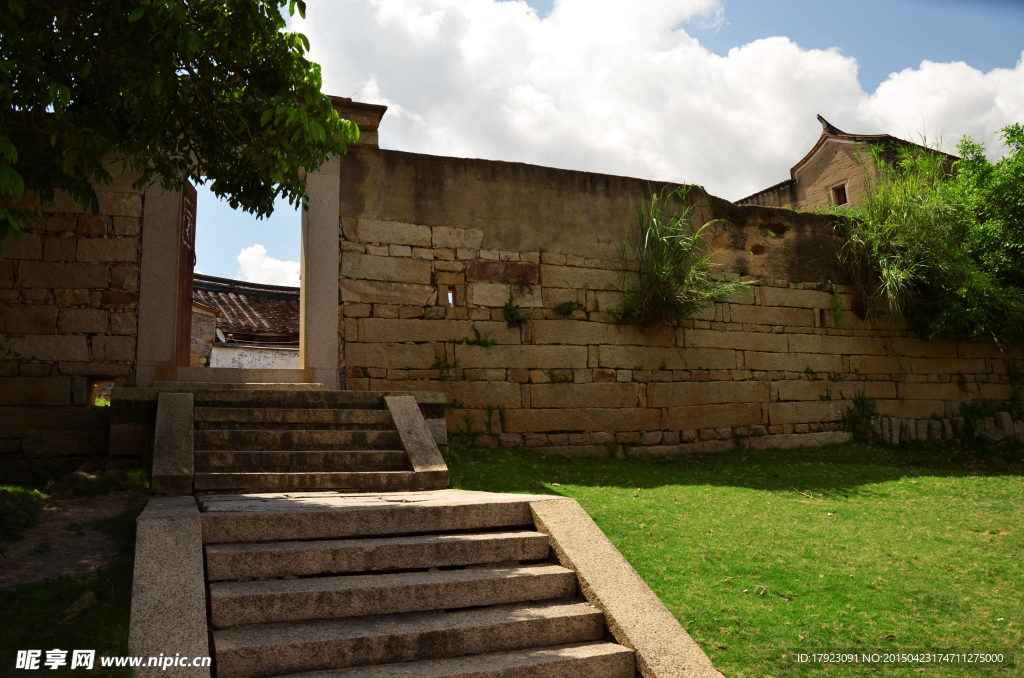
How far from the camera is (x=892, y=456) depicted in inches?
320

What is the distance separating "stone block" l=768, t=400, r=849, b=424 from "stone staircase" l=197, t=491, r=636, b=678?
5.26 metres

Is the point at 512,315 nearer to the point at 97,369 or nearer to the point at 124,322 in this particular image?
the point at 124,322

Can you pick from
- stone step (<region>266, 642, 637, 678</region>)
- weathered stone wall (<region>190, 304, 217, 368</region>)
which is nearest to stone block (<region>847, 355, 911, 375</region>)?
stone step (<region>266, 642, 637, 678</region>)

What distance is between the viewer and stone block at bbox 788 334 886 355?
28.0ft

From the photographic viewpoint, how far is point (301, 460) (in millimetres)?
4820

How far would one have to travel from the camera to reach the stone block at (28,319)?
5.77 meters

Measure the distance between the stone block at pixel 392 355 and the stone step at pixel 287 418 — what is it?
1085 mm

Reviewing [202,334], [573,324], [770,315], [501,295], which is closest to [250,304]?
[202,334]

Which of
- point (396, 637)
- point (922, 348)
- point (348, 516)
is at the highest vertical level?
point (922, 348)

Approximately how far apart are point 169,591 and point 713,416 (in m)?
6.26

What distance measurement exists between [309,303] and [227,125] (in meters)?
2.26

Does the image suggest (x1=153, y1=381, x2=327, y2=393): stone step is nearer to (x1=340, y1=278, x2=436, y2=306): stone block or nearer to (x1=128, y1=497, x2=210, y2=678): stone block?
(x1=340, y1=278, x2=436, y2=306): stone block

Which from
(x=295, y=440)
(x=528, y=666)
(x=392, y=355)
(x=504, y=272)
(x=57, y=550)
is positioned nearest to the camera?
(x=528, y=666)

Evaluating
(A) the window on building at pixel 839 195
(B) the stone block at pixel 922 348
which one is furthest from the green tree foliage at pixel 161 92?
(A) the window on building at pixel 839 195
